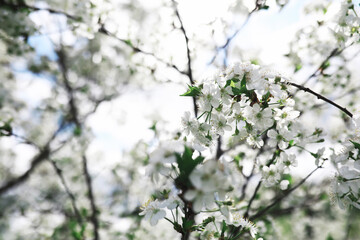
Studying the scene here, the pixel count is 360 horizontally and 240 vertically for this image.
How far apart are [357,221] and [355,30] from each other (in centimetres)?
1104

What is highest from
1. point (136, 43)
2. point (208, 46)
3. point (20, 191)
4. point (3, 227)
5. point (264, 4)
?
point (20, 191)

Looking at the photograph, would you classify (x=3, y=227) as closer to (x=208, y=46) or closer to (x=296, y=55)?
(x=208, y=46)

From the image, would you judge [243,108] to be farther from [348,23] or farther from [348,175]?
[348,23]

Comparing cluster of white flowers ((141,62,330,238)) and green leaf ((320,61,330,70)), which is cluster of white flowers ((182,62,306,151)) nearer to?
cluster of white flowers ((141,62,330,238))

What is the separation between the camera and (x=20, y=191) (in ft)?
27.0

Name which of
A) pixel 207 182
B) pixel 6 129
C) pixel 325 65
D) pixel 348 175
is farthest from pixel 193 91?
pixel 6 129

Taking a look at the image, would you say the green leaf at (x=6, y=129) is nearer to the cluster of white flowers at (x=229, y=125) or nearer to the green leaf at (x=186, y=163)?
the cluster of white flowers at (x=229, y=125)

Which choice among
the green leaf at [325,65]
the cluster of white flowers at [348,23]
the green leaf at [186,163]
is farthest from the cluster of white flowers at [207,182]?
the green leaf at [325,65]

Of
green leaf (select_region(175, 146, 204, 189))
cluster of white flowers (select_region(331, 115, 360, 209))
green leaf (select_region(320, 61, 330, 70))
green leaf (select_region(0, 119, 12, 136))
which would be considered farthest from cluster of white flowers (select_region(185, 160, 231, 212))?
green leaf (select_region(0, 119, 12, 136))

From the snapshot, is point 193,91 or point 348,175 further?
point 193,91

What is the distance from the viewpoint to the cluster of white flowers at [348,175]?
1160 mm

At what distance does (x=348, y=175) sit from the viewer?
3.79 feet

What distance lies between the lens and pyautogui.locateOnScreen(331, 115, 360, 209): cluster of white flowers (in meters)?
1.16

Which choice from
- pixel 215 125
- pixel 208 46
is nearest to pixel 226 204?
pixel 215 125
